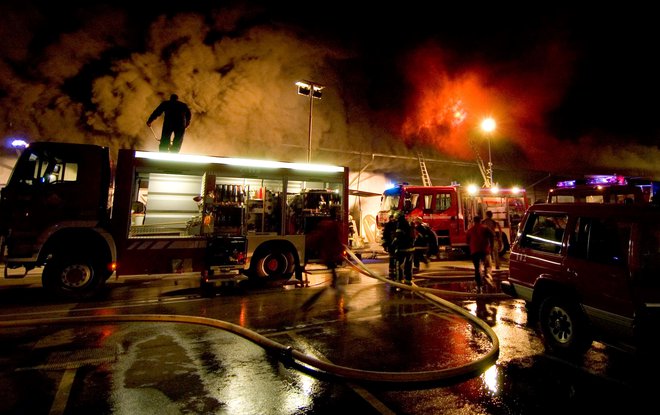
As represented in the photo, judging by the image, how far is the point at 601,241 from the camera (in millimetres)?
3734

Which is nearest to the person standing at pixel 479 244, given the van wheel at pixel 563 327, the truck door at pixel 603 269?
the van wheel at pixel 563 327

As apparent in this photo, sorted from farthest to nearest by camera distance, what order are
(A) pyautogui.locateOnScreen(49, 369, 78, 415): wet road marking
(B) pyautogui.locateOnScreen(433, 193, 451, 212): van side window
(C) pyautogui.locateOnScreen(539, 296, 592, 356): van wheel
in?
(B) pyautogui.locateOnScreen(433, 193, 451, 212): van side window < (C) pyautogui.locateOnScreen(539, 296, 592, 356): van wheel < (A) pyautogui.locateOnScreen(49, 369, 78, 415): wet road marking

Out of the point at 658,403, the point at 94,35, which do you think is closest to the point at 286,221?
the point at 658,403

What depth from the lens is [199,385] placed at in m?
3.25

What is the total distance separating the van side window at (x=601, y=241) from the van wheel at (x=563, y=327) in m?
0.64

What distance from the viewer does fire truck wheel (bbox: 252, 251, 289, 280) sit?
7.80 metres

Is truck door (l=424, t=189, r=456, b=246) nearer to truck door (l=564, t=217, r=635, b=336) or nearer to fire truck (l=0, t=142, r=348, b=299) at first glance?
fire truck (l=0, t=142, r=348, b=299)

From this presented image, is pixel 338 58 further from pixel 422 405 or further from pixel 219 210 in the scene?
A: pixel 422 405

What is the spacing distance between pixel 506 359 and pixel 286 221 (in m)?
5.47

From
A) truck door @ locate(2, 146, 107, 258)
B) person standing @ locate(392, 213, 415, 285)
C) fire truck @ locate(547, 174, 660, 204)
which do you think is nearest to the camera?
truck door @ locate(2, 146, 107, 258)

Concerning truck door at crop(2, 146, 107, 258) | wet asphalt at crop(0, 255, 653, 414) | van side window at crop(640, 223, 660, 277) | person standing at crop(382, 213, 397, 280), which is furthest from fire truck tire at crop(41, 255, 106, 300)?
van side window at crop(640, 223, 660, 277)

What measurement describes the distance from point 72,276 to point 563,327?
26.9ft

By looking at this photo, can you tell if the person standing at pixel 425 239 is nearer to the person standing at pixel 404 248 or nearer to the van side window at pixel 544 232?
the person standing at pixel 404 248

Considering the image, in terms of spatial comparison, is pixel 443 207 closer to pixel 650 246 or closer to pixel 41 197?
pixel 650 246
